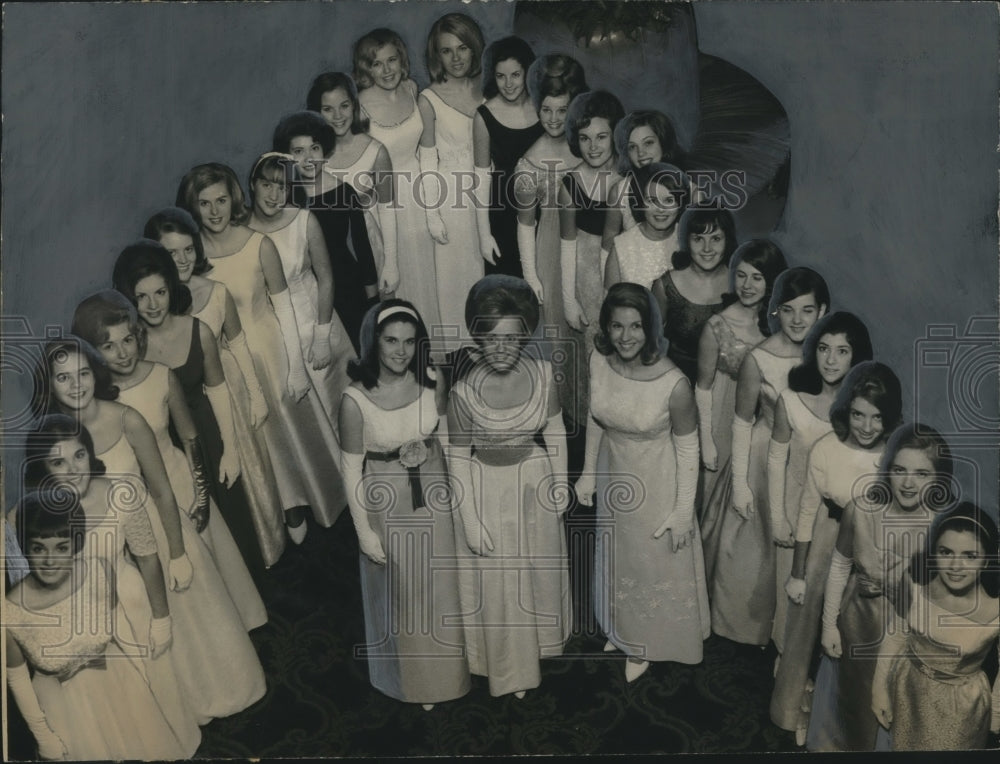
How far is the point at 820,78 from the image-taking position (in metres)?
4.32

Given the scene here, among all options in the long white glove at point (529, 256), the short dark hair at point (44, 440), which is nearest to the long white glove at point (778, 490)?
the long white glove at point (529, 256)

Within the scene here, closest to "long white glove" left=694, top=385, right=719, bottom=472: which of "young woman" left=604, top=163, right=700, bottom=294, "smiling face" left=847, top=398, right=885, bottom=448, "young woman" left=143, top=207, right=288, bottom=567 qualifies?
"young woman" left=604, top=163, right=700, bottom=294

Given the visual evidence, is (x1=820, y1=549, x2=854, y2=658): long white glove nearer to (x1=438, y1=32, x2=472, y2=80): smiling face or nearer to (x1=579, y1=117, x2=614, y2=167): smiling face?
(x1=579, y1=117, x2=614, y2=167): smiling face

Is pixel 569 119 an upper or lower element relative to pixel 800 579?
upper

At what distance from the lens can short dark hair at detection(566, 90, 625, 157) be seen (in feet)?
14.0

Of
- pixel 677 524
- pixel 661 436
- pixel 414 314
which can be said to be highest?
pixel 414 314

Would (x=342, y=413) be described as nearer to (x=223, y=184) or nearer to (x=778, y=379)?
(x=223, y=184)

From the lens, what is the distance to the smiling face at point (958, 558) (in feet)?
14.1

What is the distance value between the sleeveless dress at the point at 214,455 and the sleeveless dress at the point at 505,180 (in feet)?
3.44

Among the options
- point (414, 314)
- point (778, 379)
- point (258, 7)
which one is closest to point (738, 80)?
point (778, 379)

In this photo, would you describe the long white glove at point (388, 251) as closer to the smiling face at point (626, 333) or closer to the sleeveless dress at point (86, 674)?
the smiling face at point (626, 333)

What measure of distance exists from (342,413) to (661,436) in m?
1.09

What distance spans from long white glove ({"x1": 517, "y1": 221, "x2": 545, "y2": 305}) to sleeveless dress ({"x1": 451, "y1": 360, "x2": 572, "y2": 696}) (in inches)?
10.1

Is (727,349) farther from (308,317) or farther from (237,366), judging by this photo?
(237,366)
